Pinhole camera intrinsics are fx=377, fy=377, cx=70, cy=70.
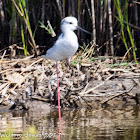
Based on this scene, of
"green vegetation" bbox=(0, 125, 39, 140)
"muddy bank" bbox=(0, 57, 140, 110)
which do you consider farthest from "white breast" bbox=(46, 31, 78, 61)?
"green vegetation" bbox=(0, 125, 39, 140)

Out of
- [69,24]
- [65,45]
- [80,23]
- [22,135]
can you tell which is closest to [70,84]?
Answer: [65,45]

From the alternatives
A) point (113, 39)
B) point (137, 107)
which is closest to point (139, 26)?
point (113, 39)

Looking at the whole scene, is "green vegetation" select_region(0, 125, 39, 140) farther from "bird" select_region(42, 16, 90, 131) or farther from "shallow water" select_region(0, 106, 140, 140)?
"bird" select_region(42, 16, 90, 131)

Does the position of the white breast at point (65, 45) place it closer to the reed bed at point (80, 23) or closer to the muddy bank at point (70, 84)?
the muddy bank at point (70, 84)

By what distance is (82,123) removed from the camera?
190 inches

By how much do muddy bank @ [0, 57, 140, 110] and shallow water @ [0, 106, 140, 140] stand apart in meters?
0.22

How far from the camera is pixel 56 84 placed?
20.3ft

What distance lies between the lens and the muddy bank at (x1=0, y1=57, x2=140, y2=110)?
580 centimetres

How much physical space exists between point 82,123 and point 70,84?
1269mm

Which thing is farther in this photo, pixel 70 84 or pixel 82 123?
pixel 70 84

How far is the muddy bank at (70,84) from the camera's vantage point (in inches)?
228

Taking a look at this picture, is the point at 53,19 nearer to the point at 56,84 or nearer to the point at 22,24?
the point at 22,24

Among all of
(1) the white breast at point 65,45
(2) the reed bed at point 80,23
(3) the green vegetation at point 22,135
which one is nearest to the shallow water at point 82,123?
(3) the green vegetation at point 22,135

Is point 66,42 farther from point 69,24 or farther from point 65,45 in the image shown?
point 69,24
